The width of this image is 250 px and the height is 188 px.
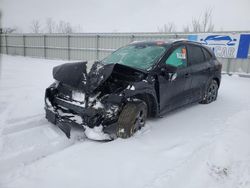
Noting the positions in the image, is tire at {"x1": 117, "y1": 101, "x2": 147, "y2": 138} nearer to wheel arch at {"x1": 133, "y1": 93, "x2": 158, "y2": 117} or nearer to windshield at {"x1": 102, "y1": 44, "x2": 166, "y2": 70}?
wheel arch at {"x1": 133, "y1": 93, "x2": 158, "y2": 117}

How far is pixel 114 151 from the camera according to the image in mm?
3021

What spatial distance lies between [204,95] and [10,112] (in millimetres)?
4563

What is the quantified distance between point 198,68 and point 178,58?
2.70 ft

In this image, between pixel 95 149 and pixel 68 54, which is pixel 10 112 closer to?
pixel 95 149

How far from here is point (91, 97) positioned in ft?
10.6

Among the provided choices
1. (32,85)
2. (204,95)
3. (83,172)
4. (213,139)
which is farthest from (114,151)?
(32,85)

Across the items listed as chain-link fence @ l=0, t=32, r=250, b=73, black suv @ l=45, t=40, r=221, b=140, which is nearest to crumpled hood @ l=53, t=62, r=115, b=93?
black suv @ l=45, t=40, r=221, b=140

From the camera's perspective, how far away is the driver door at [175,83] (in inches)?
157

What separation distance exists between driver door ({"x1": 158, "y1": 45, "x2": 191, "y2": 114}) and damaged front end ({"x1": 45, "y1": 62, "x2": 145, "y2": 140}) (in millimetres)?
600

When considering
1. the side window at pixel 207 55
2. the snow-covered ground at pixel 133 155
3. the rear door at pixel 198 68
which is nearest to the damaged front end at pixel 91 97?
the snow-covered ground at pixel 133 155

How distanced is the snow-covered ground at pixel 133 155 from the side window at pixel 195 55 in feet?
4.43

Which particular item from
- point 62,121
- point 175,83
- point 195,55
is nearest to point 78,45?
point 195,55

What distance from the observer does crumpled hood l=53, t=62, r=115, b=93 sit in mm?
3306

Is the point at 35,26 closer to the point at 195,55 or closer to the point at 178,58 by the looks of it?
the point at 195,55
